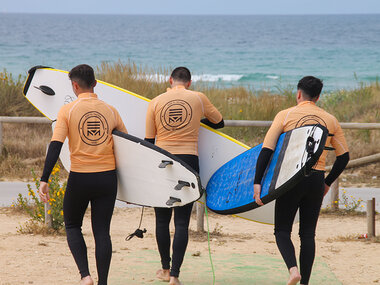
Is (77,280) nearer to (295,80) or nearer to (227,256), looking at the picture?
(227,256)

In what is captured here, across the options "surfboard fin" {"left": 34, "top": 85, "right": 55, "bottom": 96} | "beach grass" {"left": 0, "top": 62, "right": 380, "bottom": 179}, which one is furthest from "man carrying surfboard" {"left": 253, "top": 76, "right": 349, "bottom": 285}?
"beach grass" {"left": 0, "top": 62, "right": 380, "bottom": 179}

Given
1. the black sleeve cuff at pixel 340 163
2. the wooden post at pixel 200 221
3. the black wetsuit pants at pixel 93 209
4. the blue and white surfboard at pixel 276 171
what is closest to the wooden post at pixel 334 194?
the wooden post at pixel 200 221

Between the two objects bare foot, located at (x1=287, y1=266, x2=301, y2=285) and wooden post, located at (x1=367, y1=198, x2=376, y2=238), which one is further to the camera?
wooden post, located at (x1=367, y1=198, x2=376, y2=238)

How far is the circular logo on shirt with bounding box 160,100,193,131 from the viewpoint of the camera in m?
4.28

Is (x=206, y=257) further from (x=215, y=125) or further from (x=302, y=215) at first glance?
(x=302, y=215)

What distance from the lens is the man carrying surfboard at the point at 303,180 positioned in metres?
3.83

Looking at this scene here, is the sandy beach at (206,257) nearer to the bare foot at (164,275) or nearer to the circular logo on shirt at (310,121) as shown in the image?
the bare foot at (164,275)

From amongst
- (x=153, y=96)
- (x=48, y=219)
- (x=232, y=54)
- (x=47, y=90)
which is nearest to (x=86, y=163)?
(x=47, y=90)

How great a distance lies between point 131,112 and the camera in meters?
5.29

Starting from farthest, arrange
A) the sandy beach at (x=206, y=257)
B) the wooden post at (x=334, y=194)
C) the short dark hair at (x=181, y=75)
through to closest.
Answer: the wooden post at (x=334, y=194), the sandy beach at (x=206, y=257), the short dark hair at (x=181, y=75)

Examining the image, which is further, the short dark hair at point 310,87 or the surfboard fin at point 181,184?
the surfboard fin at point 181,184

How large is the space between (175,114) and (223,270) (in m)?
1.42

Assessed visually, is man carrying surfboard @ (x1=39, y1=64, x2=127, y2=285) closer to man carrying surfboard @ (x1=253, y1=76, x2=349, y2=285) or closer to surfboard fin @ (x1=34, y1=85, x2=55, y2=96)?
man carrying surfboard @ (x1=253, y1=76, x2=349, y2=285)

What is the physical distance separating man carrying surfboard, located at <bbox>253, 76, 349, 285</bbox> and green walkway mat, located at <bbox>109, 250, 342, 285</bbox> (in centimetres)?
77
